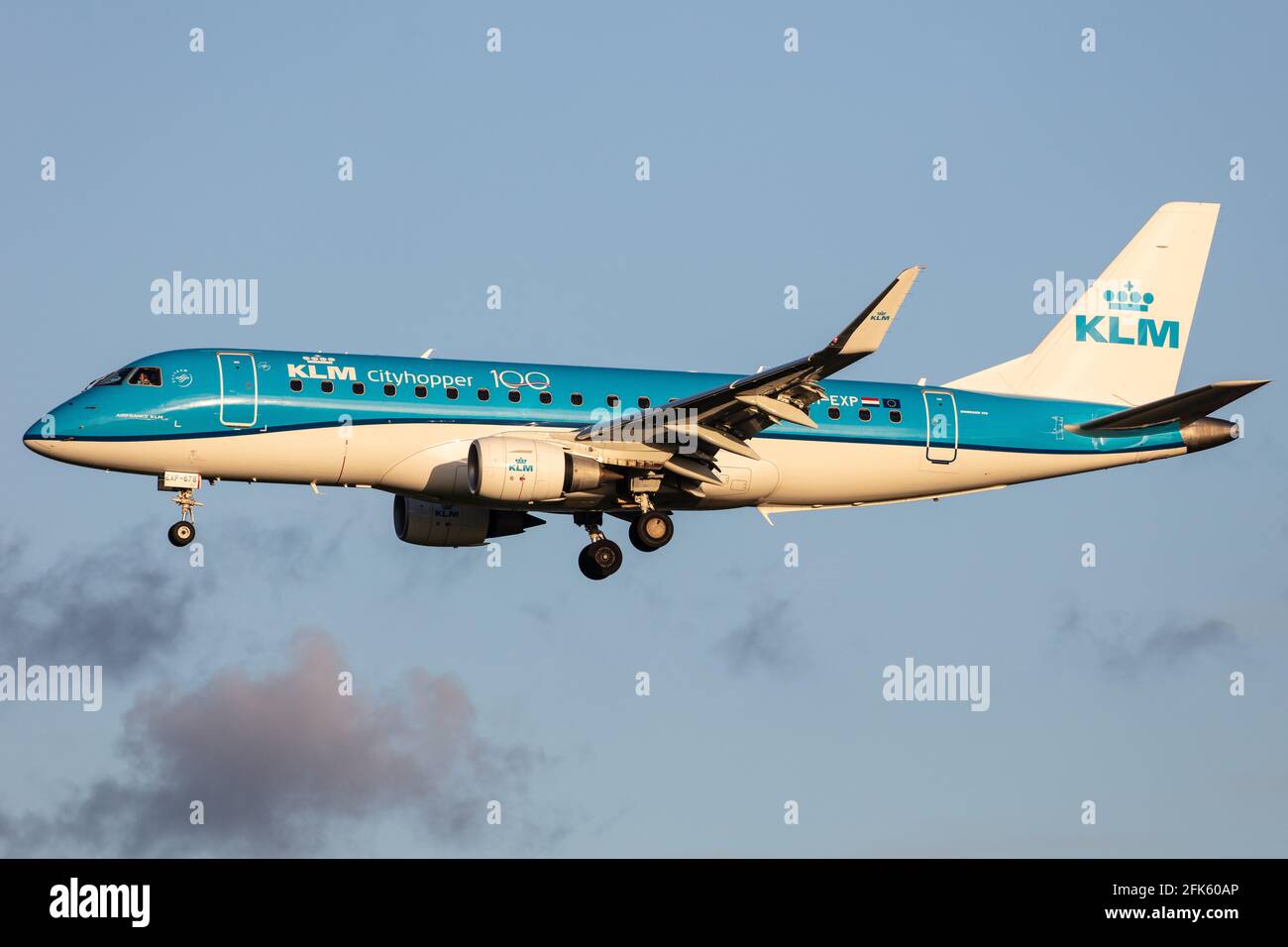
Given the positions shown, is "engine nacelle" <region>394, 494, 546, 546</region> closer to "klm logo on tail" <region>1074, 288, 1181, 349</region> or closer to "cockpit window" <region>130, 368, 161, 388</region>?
"cockpit window" <region>130, 368, 161, 388</region>

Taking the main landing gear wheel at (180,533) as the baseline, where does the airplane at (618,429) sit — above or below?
above

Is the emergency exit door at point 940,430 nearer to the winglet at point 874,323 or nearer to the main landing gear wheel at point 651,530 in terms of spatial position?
the main landing gear wheel at point 651,530

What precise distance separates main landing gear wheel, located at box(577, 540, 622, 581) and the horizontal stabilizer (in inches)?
506

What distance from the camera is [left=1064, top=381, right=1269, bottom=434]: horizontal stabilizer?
56.7 metres

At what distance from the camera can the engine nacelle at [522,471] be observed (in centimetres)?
5350

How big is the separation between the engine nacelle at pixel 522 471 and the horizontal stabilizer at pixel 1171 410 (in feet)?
49.1

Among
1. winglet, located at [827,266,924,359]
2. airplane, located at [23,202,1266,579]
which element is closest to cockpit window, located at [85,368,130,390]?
airplane, located at [23,202,1266,579]

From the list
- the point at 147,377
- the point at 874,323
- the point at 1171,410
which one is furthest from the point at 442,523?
the point at 1171,410

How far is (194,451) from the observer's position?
53.7 meters

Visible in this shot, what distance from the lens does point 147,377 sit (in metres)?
54.1

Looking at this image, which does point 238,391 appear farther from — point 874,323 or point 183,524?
point 874,323

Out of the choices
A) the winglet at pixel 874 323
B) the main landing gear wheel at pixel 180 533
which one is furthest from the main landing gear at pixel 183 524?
the winglet at pixel 874 323

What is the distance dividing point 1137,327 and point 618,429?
17.8 m
